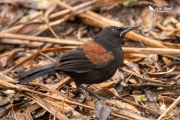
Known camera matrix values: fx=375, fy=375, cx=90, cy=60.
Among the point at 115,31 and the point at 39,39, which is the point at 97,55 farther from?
the point at 39,39

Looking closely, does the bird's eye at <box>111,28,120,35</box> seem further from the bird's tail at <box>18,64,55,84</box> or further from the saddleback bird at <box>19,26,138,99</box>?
the bird's tail at <box>18,64,55,84</box>

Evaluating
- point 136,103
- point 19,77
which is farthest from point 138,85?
point 19,77

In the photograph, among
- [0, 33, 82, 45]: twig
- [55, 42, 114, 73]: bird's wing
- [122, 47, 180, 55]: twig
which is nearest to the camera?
[55, 42, 114, 73]: bird's wing

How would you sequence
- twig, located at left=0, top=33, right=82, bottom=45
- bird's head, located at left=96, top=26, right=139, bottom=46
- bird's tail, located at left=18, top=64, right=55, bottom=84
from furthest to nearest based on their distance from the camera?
twig, located at left=0, top=33, right=82, bottom=45 < bird's head, located at left=96, top=26, right=139, bottom=46 < bird's tail, located at left=18, top=64, right=55, bottom=84

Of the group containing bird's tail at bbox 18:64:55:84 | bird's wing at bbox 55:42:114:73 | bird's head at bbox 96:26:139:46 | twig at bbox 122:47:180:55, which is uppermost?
bird's head at bbox 96:26:139:46

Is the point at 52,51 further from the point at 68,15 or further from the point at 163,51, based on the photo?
the point at 163,51

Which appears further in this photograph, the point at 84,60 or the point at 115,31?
the point at 115,31

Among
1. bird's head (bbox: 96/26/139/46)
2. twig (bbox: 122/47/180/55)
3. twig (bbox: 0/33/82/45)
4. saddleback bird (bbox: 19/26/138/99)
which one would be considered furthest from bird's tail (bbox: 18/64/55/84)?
twig (bbox: 122/47/180/55)

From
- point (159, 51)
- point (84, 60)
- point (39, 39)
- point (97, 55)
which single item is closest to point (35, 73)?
point (84, 60)

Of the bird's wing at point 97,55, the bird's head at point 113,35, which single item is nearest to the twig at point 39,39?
the bird's head at point 113,35
